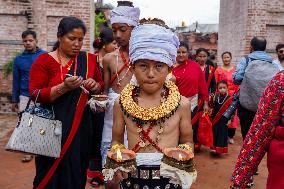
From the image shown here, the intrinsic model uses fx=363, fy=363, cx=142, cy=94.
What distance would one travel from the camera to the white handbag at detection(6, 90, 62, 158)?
2.79m

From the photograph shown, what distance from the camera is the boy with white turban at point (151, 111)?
2203mm

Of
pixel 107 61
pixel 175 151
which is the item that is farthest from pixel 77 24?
pixel 175 151

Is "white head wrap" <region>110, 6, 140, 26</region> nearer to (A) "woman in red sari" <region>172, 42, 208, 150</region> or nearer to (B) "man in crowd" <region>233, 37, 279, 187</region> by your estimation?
(B) "man in crowd" <region>233, 37, 279, 187</region>

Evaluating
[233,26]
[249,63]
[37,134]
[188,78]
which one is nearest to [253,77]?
[249,63]

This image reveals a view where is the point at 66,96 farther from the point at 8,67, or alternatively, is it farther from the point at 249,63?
the point at 8,67

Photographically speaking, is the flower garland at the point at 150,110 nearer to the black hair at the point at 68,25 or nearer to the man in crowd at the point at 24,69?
the black hair at the point at 68,25

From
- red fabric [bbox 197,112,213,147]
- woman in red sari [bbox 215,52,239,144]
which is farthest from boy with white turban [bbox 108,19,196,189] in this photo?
woman in red sari [bbox 215,52,239,144]

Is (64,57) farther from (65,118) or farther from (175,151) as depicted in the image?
(175,151)

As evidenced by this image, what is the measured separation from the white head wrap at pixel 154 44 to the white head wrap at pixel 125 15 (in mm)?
978

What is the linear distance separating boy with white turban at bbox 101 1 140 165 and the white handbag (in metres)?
0.55

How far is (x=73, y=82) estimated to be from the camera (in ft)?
9.30

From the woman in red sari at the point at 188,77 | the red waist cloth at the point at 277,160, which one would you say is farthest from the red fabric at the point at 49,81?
the woman in red sari at the point at 188,77

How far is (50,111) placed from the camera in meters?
3.02

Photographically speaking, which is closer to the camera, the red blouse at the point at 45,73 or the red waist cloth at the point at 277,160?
the red waist cloth at the point at 277,160
